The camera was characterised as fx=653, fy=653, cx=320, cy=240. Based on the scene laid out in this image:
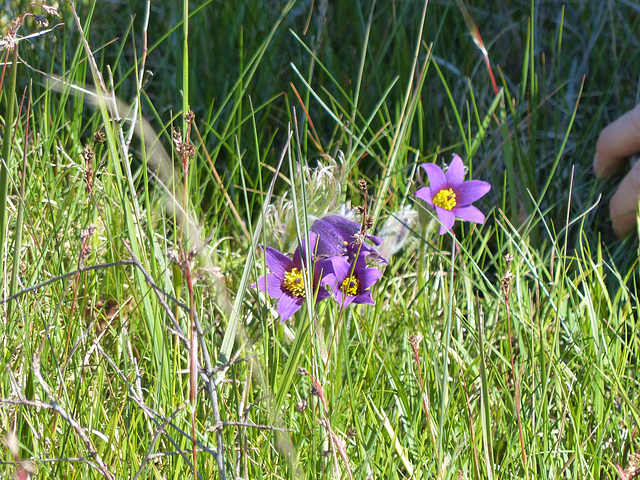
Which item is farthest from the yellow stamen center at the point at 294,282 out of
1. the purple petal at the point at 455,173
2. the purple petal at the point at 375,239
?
the purple petal at the point at 455,173

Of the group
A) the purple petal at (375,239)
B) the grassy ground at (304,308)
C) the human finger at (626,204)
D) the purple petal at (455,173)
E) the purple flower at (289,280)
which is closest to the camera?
the grassy ground at (304,308)

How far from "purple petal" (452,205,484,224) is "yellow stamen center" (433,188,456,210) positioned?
0.05 ft

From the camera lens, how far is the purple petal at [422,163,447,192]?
1.22 metres

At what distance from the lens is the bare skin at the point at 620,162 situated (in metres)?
1.59

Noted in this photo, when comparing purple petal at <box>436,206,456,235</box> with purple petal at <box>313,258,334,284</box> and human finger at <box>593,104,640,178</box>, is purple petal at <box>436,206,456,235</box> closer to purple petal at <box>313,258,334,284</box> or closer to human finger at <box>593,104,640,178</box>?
purple petal at <box>313,258,334,284</box>

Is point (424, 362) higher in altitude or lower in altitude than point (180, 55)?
lower

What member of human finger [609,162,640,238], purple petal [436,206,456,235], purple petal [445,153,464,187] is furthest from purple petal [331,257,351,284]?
human finger [609,162,640,238]

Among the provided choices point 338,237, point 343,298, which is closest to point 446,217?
point 338,237

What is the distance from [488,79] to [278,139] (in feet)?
2.35

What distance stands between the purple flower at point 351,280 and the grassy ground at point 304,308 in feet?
0.13

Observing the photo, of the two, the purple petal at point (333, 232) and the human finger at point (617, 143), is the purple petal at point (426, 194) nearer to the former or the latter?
the purple petal at point (333, 232)

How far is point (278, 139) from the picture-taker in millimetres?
2033

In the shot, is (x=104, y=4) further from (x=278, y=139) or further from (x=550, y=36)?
(x=550, y=36)

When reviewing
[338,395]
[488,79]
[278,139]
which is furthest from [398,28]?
[338,395]
